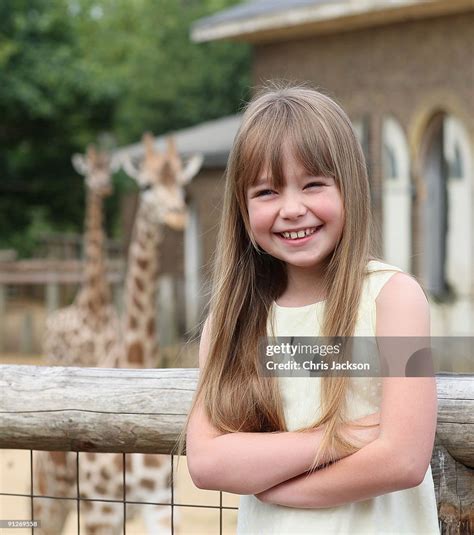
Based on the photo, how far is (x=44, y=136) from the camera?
20828mm

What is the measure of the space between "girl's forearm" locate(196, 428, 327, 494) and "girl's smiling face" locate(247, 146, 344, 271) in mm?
311

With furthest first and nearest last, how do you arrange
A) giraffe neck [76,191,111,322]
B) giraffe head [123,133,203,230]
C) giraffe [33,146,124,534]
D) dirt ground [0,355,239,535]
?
1. giraffe neck [76,191,111,322]
2. giraffe [33,146,124,534]
3. giraffe head [123,133,203,230]
4. dirt ground [0,355,239,535]

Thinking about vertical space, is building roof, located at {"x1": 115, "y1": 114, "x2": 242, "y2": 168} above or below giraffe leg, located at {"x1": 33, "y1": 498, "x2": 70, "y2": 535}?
above

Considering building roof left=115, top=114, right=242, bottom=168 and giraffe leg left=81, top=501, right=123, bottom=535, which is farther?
building roof left=115, top=114, right=242, bottom=168

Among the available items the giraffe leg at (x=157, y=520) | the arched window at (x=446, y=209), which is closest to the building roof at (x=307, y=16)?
the arched window at (x=446, y=209)

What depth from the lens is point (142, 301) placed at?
6.43 meters

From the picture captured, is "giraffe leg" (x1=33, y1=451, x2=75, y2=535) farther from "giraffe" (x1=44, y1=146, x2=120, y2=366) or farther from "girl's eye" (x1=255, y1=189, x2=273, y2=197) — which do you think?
"girl's eye" (x1=255, y1=189, x2=273, y2=197)

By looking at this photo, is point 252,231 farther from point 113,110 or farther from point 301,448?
point 113,110

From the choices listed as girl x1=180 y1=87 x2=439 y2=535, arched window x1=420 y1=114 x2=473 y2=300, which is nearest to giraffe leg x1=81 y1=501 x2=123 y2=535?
girl x1=180 y1=87 x2=439 y2=535

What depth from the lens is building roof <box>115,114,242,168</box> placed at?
1408cm

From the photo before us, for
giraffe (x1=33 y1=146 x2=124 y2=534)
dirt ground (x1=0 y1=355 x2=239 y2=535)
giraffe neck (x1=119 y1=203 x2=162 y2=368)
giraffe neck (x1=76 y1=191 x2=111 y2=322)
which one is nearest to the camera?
giraffe neck (x1=119 y1=203 x2=162 y2=368)

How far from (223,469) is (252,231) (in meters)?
0.42

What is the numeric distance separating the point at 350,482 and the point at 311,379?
0.69 ft

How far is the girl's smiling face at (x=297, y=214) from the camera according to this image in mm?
1797
